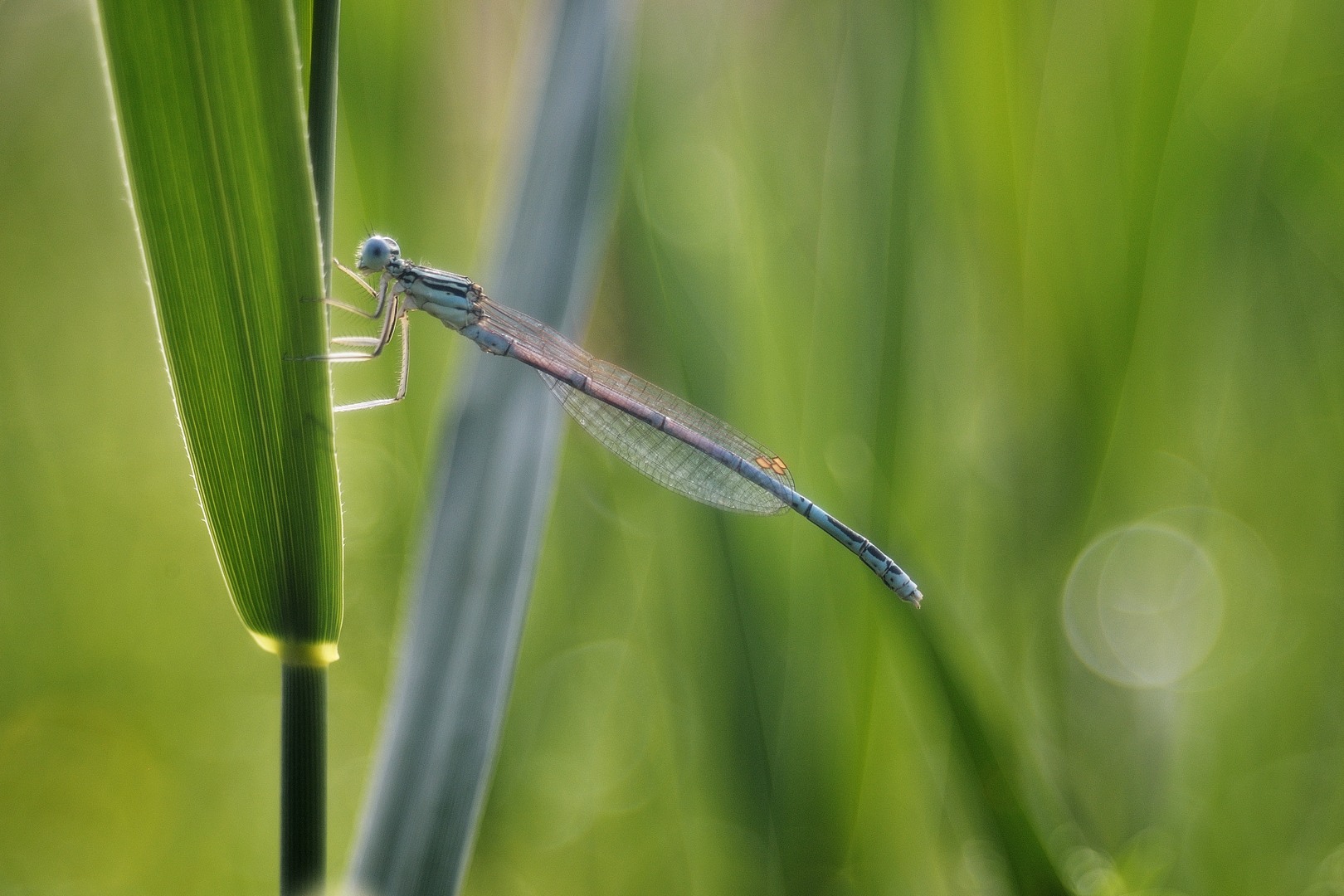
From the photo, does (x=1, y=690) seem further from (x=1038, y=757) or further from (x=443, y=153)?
(x=1038, y=757)

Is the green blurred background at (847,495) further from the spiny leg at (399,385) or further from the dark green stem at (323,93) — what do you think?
the dark green stem at (323,93)

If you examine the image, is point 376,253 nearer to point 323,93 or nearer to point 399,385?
point 399,385

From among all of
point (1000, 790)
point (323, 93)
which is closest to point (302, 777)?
point (323, 93)

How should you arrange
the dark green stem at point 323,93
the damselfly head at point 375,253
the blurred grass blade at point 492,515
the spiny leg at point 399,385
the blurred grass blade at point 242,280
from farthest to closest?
the damselfly head at point 375,253
the spiny leg at point 399,385
the blurred grass blade at point 492,515
the dark green stem at point 323,93
the blurred grass blade at point 242,280

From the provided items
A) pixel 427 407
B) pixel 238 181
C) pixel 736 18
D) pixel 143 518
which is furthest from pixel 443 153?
pixel 238 181

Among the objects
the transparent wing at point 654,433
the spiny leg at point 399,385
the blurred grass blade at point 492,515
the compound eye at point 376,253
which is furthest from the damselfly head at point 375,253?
the blurred grass blade at point 492,515
